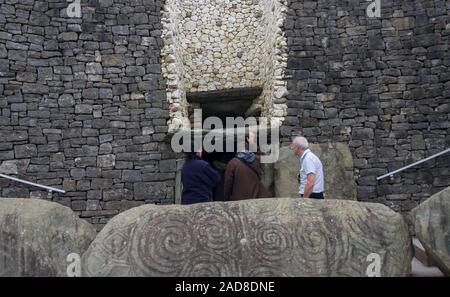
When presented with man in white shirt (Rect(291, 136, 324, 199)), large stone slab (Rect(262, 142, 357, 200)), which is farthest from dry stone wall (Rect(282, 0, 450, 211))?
man in white shirt (Rect(291, 136, 324, 199))

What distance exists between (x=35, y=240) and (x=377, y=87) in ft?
19.1

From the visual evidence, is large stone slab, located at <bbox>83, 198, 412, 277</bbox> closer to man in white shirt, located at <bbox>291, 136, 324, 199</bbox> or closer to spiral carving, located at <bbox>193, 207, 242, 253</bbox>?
spiral carving, located at <bbox>193, 207, 242, 253</bbox>

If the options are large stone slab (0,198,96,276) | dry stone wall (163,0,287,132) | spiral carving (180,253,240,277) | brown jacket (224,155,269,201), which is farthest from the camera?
dry stone wall (163,0,287,132)

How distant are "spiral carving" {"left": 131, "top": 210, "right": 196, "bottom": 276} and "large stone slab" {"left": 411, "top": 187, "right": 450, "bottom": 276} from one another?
6.01 feet

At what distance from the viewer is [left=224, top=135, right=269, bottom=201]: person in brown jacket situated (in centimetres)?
577

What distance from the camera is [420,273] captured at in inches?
175

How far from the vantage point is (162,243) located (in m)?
4.04

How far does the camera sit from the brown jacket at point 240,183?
577cm

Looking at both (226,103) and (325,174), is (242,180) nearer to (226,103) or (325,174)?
(325,174)

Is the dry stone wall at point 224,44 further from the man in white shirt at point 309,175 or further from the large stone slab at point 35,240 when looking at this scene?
the large stone slab at point 35,240

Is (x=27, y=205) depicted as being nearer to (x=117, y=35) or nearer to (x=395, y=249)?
(x=395, y=249)

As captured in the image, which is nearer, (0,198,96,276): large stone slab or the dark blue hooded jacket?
(0,198,96,276): large stone slab

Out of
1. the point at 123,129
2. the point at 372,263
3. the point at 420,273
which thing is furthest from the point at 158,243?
the point at 123,129

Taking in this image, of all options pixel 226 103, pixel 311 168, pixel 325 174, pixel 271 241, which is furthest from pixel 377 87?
pixel 271 241
